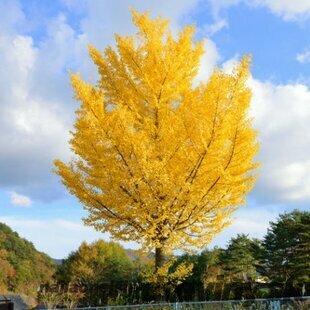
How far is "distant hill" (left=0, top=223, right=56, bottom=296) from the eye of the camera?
2261 inches

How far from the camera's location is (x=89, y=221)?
1168 cm

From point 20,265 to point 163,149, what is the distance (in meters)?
56.1

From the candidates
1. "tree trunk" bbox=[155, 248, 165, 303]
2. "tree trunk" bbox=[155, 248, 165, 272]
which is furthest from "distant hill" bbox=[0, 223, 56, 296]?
"tree trunk" bbox=[155, 248, 165, 272]

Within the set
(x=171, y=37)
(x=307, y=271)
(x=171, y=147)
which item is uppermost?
(x=171, y=37)

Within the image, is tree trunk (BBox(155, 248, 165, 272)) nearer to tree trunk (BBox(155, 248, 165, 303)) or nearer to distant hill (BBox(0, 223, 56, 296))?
tree trunk (BBox(155, 248, 165, 303))

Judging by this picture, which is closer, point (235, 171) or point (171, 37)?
point (235, 171)

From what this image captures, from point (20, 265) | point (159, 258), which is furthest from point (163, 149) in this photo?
point (20, 265)

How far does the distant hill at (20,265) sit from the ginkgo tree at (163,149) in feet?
145

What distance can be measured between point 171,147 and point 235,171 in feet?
5.43

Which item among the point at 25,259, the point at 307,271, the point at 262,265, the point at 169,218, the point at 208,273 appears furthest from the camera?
the point at 25,259

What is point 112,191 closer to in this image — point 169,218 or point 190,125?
point 169,218

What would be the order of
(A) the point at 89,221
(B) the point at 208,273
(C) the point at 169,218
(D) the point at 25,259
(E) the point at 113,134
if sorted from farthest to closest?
(D) the point at 25,259, (B) the point at 208,273, (A) the point at 89,221, (C) the point at 169,218, (E) the point at 113,134

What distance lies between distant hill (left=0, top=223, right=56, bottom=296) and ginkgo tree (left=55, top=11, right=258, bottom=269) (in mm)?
44307

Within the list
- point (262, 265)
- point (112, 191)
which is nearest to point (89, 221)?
point (112, 191)
